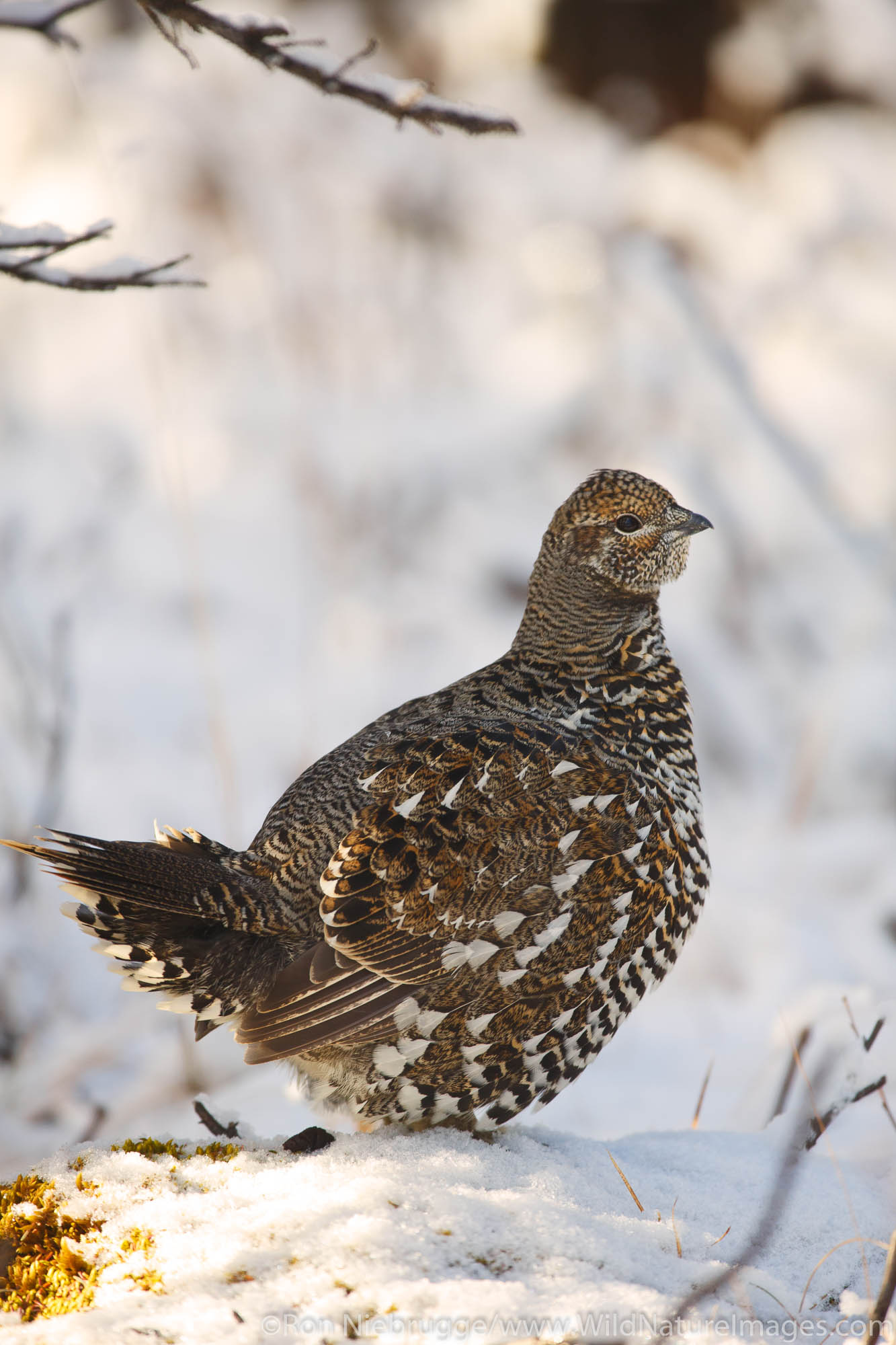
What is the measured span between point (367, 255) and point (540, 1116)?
552 centimetres

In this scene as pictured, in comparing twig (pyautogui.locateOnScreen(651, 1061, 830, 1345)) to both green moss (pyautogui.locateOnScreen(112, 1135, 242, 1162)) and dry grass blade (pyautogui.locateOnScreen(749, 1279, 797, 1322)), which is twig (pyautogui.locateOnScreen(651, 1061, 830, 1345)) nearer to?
dry grass blade (pyautogui.locateOnScreen(749, 1279, 797, 1322))

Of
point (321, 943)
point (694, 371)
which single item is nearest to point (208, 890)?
point (321, 943)

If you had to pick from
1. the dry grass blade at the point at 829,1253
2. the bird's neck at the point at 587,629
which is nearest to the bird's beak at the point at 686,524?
the bird's neck at the point at 587,629

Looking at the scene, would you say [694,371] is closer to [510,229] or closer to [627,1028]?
[510,229]

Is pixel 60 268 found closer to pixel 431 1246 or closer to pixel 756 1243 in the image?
pixel 431 1246

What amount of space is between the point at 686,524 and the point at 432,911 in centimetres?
139

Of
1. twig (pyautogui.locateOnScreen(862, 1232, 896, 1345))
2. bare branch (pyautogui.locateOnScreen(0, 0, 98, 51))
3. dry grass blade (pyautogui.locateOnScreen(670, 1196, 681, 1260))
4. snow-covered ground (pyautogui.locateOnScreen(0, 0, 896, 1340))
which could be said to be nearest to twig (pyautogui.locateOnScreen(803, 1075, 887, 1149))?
dry grass blade (pyautogui.locateOnScreen(670, 1196, 681, 1260))

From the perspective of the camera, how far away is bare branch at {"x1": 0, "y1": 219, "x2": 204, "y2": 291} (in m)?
1.90

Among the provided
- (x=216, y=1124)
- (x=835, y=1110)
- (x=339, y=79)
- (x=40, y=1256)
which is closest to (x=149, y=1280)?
(x=40, y=1256)

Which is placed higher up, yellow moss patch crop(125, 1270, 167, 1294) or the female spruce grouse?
the female spruce grouse

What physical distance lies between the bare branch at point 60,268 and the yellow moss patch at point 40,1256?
1724 millimetres

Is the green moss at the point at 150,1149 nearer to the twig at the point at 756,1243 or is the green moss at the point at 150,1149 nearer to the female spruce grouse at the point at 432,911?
the female spruce grouse at the point at 432,911

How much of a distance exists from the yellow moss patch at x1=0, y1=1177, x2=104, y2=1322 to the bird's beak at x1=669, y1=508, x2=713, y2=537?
2.25m

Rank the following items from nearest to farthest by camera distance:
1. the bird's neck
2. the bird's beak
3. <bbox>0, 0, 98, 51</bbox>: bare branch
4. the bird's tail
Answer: <bbox>0, 0, 98, 51</bbox>: bare branch, the bird's tail, the bird's neck, the bird's beak
